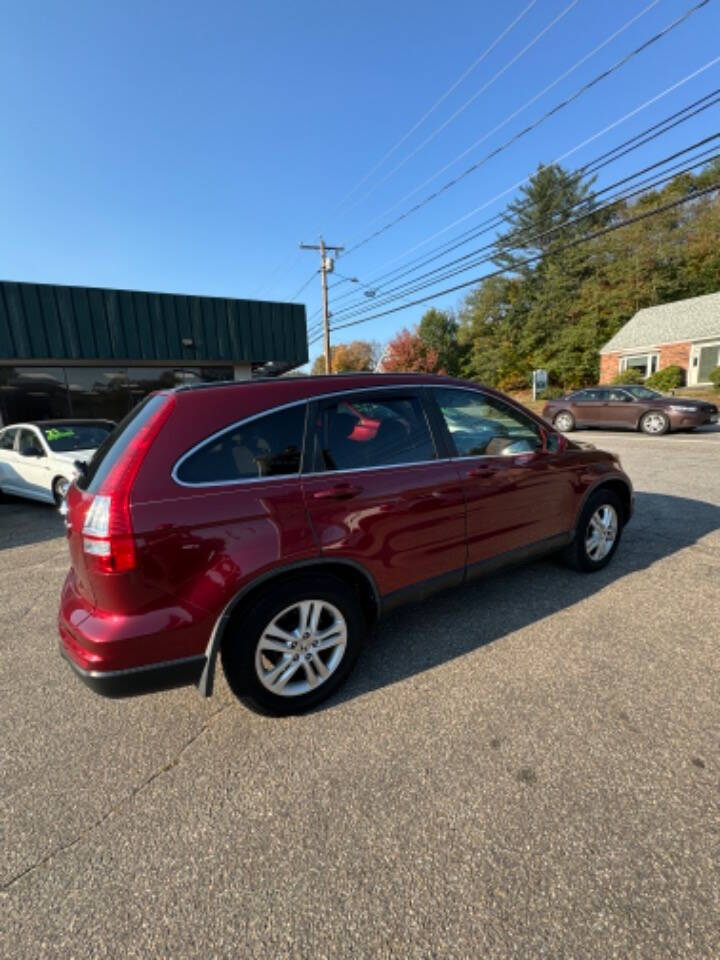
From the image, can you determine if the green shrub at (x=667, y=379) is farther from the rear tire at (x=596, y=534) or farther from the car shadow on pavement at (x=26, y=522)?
the car shadow on pavement at (x=26, y=522)

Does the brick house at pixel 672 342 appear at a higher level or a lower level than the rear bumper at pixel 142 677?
higher

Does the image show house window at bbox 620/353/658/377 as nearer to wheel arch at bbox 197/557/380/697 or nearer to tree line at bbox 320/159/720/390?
tree line at bbox 320/159/720/390

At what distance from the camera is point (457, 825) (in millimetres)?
1716

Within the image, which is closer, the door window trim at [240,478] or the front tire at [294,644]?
the door window trim at [240,478]

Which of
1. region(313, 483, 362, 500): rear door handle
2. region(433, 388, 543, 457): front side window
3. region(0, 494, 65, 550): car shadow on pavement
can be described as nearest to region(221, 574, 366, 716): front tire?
region(313, 483, 362, 500): rear door handle

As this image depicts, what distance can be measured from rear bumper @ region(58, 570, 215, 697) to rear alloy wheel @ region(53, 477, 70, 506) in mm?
5649

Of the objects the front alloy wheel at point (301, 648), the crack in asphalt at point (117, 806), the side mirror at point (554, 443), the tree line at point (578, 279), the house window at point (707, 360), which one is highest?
the tree line at point (578, 279)

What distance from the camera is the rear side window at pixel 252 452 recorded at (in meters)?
2.06

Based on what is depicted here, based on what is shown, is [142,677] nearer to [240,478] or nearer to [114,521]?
[114,521]

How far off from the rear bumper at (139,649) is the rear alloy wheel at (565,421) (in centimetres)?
1643

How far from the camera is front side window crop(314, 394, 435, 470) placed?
243 centimetres

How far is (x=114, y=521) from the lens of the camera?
189 centimetres

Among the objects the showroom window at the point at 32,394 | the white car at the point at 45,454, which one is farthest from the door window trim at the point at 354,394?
the showroom window at the point at 32,394

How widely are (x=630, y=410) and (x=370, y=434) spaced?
14.4 metres
